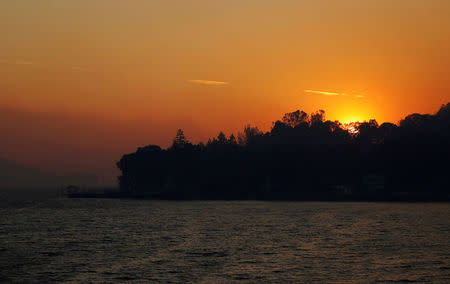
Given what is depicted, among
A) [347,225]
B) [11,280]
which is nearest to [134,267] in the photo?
[11,280]

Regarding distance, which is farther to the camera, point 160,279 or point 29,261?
point 29,261

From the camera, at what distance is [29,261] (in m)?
57.2

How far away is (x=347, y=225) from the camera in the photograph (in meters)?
102

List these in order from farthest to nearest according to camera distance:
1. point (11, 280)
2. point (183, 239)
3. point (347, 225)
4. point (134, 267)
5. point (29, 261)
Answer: point (347, 225)
point (183, 239)
point (29, 261)
point (134, 267)
point (11, 280)

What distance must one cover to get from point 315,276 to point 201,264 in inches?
465

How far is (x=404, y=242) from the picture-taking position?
7256 centimetres

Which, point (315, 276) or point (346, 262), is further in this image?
point (346, 262)

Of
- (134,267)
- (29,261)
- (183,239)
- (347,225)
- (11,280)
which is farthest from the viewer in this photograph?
(347,225)

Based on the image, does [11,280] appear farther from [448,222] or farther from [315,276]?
[448,222]

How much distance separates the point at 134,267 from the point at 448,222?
69.1 metres

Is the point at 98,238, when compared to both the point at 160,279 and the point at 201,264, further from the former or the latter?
the point at 160,279

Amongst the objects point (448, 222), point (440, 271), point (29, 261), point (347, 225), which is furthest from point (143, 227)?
point (440, 271)

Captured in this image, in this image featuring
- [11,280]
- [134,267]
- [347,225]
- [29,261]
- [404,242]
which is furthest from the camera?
[347,225]

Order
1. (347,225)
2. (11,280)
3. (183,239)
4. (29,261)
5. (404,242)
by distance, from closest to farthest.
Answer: (11,280)
(29,261)
(404,242)
(183,239)
(347,225)
